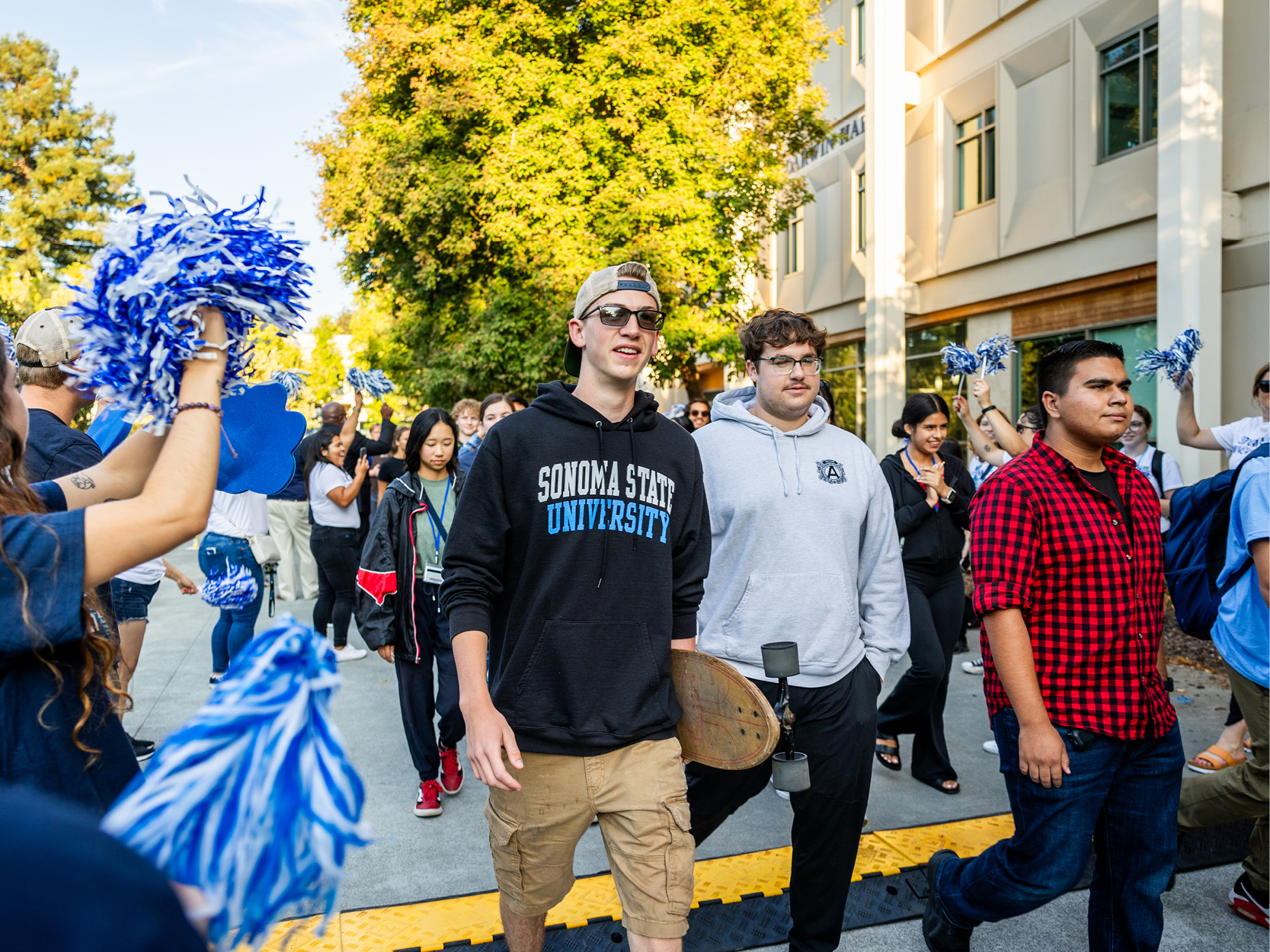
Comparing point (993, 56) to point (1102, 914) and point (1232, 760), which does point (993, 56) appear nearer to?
point (1232, 760)

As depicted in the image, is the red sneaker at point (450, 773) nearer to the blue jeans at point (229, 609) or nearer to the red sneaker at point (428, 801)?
the red sneaker at point (428, 801)

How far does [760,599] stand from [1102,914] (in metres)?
1.43

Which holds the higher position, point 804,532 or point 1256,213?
point 1256,213

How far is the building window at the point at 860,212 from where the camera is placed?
17984mm

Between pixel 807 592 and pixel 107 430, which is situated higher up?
pixel 107 430

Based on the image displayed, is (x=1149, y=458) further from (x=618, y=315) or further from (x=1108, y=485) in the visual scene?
(x=618, y=315)

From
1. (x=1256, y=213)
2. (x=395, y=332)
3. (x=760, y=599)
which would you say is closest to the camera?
(x=760, y=599)

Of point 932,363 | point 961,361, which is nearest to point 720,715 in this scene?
point 961,361

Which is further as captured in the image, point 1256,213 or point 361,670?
point 1256,213

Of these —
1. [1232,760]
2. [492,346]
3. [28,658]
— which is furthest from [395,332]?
[28,658]

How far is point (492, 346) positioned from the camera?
1501 centimetres

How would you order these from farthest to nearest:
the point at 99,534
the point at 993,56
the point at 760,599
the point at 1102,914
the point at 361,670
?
the point at 993,56 < the point at 361,670 < the point at 760,599 < the point at 1102,914 < the point at 99,534

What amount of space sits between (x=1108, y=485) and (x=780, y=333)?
1.20 meters

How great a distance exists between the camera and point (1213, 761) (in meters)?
4.74
